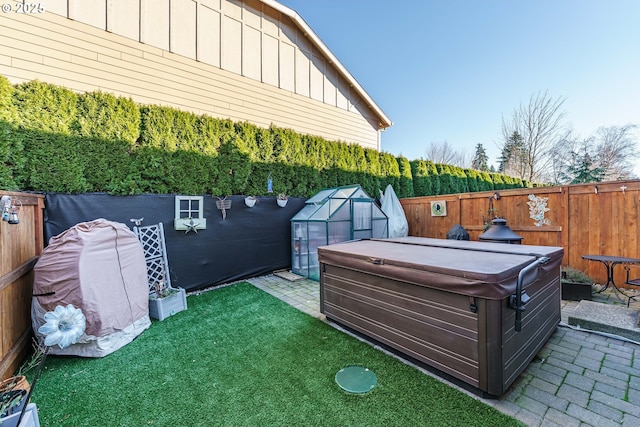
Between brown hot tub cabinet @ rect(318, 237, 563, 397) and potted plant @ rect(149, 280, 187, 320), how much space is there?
2.57 meters

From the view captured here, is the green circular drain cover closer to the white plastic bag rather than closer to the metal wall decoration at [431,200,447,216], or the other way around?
the white plastic bag

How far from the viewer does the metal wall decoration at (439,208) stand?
714 cm

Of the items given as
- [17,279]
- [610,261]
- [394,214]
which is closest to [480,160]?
[394,214]

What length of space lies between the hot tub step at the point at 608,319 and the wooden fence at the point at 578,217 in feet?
5.42

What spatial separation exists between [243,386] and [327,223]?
3633 mm

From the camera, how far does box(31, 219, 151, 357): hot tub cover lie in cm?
273

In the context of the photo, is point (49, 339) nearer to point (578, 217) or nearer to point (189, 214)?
point (189, 214)

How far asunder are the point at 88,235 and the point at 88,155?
1.89 meters

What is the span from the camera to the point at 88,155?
162 inches

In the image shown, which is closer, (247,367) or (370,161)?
(247,367)

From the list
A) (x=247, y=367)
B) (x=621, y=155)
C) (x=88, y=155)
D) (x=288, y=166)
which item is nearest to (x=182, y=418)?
(x=247, y=367)

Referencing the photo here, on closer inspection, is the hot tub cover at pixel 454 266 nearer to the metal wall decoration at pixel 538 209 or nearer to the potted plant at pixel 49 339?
the potted plant at pixel 49 339

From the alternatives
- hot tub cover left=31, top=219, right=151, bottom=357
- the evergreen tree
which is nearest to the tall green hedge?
hot tub cover left=31, top=219, right=151, bottom=357

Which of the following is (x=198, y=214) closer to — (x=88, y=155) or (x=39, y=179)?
(x=88, y=155)
